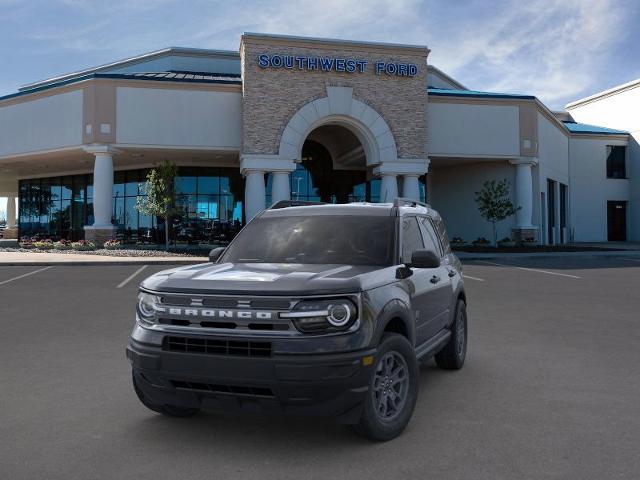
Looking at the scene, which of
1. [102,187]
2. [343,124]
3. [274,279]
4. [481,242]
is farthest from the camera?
[481,242]

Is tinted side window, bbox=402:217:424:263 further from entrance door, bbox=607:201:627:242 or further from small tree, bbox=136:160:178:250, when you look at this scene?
entrance door, bbox=607:201:627:242

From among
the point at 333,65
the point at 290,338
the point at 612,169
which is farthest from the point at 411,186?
the point at 290,338

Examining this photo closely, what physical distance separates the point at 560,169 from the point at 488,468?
39.1 m

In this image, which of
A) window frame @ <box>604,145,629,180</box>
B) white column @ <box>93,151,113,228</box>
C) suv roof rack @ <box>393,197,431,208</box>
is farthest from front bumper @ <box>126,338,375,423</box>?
window frame @ <box>604,145,629,180</box>

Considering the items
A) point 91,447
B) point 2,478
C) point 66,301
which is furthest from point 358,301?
point 66,301

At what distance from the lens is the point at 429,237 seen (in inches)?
242

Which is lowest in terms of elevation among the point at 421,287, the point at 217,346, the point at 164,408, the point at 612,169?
the point at 164,408

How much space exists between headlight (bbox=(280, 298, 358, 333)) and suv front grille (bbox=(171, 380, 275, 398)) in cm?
48

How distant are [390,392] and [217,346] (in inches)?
53.8

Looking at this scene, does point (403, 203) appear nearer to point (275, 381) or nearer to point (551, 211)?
point (275, 381)

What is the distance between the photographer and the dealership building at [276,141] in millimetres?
28719

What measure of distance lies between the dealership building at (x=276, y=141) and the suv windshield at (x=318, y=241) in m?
23.3

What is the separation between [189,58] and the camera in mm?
41062

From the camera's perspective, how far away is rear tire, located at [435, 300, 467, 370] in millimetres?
6359
